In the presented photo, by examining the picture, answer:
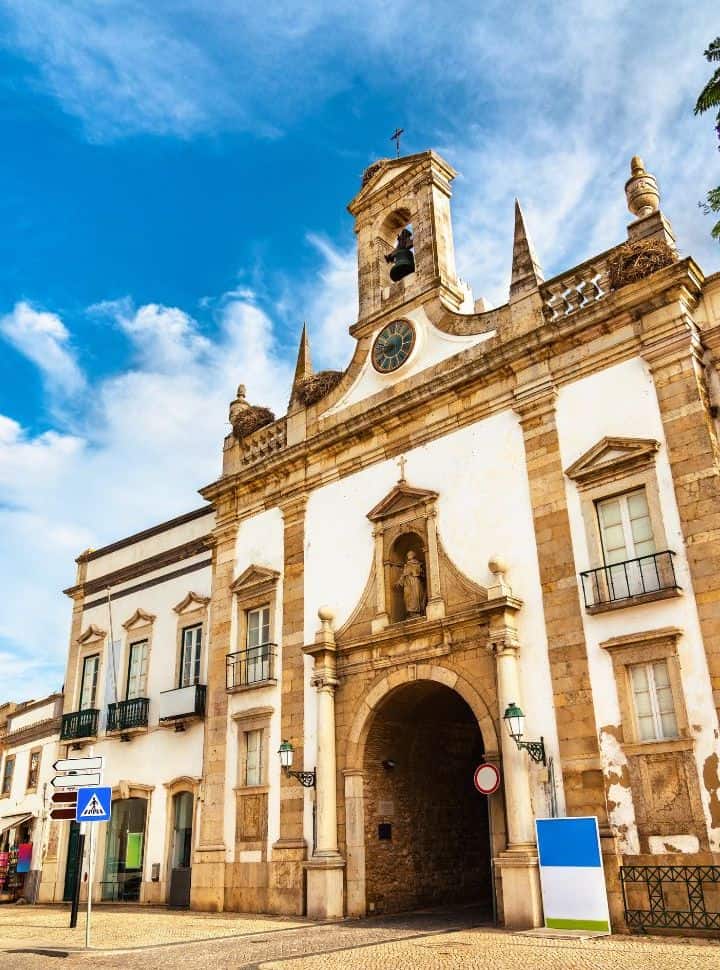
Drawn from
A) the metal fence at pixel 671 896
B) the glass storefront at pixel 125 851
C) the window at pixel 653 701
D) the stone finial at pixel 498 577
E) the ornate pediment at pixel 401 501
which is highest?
the ornate pediment at pixel 401 501

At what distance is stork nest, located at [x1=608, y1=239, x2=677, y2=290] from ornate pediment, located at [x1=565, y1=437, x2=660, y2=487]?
8.13 ft

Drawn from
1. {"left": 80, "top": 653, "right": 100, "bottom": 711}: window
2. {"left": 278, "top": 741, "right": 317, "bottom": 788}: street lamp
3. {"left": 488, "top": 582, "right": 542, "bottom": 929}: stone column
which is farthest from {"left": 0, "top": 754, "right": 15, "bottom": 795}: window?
{"left": 488, "top": 582, "right": 542, "bottom": 929}: stone column

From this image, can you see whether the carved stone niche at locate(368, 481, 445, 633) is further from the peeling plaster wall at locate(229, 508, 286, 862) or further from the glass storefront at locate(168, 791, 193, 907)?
the glass storefront at locate(168, 791, 193, 907)

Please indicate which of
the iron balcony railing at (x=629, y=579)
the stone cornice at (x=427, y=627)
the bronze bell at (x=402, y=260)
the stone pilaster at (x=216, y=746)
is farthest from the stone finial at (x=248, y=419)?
the iron balcony railing at (x=629, y=579)

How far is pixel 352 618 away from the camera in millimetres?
14938

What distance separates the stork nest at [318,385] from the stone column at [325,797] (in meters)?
4.56

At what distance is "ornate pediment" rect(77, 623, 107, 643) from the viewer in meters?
20.9

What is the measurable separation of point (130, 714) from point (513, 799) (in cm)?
987

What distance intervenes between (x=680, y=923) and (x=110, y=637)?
14430mm

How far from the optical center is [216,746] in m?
16.5

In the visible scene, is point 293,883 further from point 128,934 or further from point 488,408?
point 488,408

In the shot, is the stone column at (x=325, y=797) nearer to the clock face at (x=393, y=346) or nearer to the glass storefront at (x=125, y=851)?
the clock face at (x=393, y=346)

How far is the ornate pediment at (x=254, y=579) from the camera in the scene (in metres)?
16.7

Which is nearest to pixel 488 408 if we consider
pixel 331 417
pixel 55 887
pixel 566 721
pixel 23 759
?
pixel 331 417
